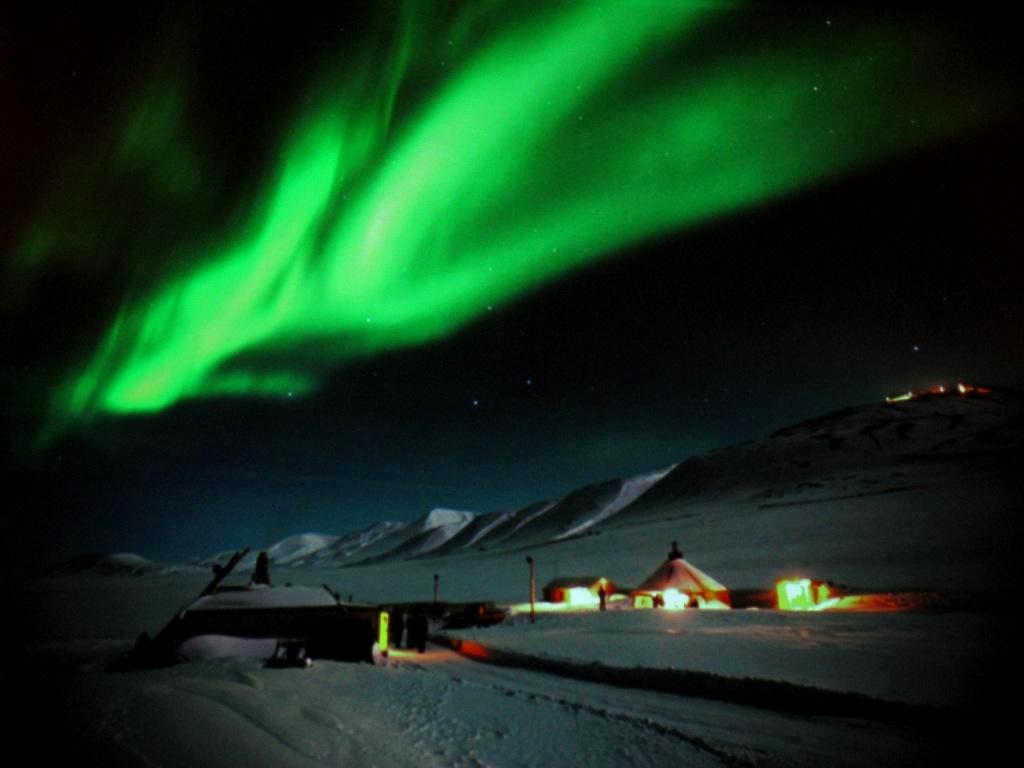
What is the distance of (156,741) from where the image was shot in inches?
258

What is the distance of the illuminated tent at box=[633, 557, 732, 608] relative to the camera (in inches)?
1561

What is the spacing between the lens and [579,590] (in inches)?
2183

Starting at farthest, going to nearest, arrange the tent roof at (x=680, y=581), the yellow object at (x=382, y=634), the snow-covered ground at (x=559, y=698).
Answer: the tent roof at (x=680, y=581), the yellow object at (x=382, y=634), the snow-covered ground at (x=559, y=698)

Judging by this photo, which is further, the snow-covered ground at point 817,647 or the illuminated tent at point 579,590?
the illuminated tent at point 579,590

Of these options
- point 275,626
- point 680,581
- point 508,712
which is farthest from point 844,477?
point 508,712

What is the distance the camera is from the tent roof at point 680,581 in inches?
1580

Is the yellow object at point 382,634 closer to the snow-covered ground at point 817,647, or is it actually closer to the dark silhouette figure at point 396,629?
the snow-covered ground at point 817,647

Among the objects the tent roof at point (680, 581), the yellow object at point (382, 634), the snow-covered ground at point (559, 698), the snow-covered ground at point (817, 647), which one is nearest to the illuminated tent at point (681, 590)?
the tent roof at point (680, 581)

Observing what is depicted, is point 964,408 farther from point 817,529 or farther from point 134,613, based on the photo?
point 134,613

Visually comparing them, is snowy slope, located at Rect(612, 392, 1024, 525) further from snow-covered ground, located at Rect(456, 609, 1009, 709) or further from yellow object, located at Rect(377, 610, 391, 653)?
yellow object, located at Rect(377, 610, 391, 653)

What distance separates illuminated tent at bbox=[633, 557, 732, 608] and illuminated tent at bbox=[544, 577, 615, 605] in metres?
11.6

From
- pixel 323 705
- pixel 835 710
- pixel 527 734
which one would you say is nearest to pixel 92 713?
pixel 323 705

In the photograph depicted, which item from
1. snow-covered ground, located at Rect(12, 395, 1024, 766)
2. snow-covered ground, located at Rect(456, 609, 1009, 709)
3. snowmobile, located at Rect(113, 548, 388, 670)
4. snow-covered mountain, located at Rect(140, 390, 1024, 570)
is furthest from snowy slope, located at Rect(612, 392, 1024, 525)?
snowmobile, located at Rect(113, 548, 388, 670)

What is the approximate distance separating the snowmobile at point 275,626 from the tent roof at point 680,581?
25.4 meters
